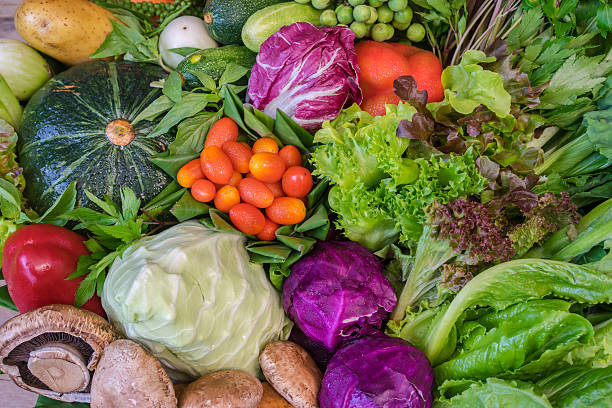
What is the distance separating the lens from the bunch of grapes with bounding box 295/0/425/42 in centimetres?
153

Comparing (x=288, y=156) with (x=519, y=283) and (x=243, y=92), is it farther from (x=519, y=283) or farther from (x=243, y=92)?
(x=519, y=283)

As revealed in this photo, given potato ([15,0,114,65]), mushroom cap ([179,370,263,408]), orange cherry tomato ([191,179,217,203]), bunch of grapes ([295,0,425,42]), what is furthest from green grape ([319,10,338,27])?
mushroom cap ([179,370,263,408])

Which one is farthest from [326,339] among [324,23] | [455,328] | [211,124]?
[324,23]

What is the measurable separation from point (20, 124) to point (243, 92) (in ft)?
2.73

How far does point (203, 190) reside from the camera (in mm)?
1321

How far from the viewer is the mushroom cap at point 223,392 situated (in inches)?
43.3

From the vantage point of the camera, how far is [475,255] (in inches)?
46.5

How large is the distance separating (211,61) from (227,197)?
618 millimetres

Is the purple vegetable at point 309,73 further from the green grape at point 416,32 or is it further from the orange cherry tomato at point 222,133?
the green grape at point 416,32

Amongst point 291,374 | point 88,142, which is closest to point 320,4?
point 88,142

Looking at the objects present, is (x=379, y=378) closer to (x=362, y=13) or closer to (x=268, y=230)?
(x=268, y=230)

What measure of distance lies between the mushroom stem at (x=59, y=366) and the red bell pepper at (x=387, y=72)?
1183 millimetres

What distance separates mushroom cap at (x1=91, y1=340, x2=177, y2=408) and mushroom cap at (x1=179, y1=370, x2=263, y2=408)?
0.18 ft

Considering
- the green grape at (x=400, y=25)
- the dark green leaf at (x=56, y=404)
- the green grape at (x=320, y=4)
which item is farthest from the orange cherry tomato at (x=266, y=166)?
the dark green leaf at (x=56, y=404)
